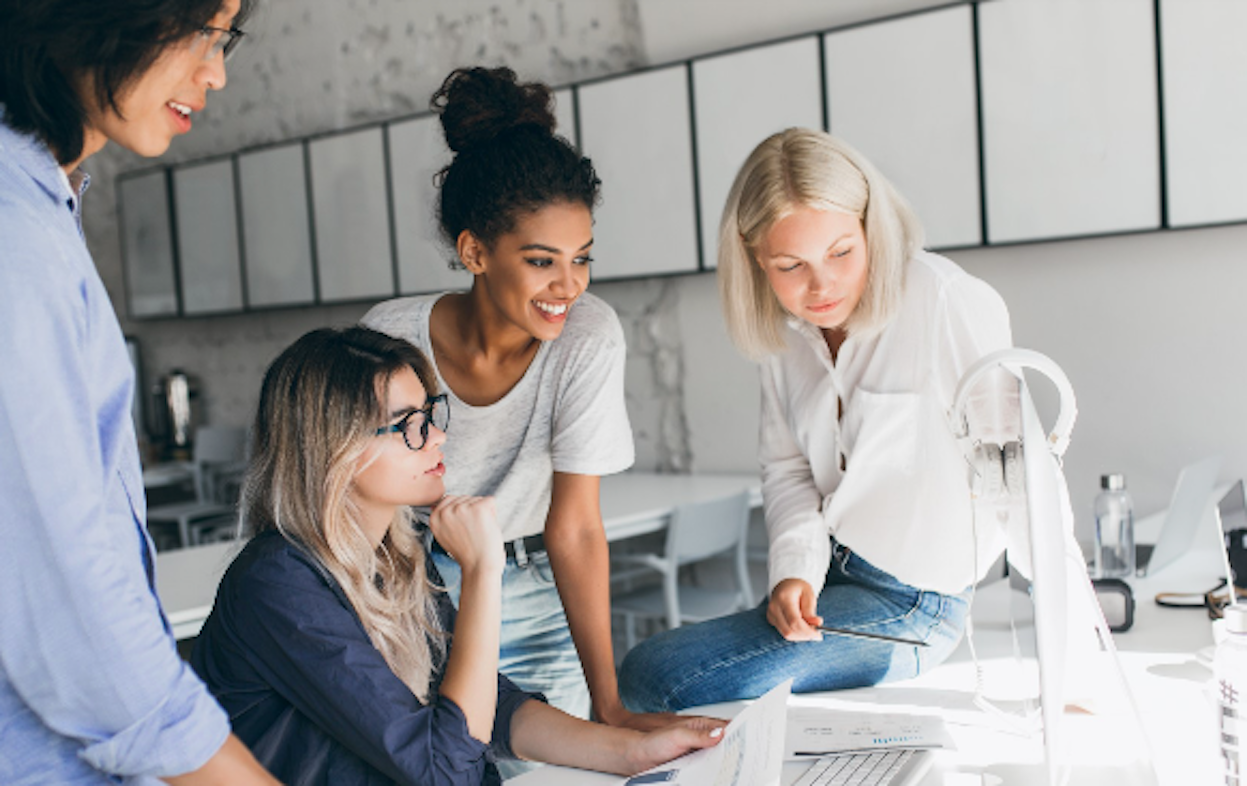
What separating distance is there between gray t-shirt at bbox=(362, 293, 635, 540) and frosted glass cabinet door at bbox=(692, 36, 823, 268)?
155 centimetres

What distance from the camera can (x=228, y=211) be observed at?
4828 mm

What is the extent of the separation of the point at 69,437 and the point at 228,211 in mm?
4372

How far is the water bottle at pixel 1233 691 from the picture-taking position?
921 millimetres

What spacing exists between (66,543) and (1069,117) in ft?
8.82

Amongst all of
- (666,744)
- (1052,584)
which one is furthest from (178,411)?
(1052,584)

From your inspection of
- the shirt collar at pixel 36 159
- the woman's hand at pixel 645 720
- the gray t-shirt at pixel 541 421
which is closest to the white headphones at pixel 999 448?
the woman's hand at pixel 645 720

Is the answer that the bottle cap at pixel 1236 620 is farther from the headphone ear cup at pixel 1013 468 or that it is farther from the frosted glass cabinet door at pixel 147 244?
the frosted glass cabinet door at pixel 147 244

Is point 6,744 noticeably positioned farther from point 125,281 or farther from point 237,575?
point 125,281

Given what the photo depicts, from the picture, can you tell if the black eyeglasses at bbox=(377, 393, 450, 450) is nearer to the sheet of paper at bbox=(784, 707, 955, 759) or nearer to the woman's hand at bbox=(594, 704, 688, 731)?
the woman's hand at bbox=(594, 704, 688, 731)

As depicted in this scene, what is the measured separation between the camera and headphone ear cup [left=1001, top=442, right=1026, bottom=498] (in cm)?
118

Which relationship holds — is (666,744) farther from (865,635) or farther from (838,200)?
(838,200)

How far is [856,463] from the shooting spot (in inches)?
61.4

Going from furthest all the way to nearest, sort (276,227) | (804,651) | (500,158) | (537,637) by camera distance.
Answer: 1. (276,227)
2. (537,637)
3. (500,158)
4. (804,651)

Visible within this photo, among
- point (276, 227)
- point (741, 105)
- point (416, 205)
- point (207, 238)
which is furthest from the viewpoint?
point (207, 238)
